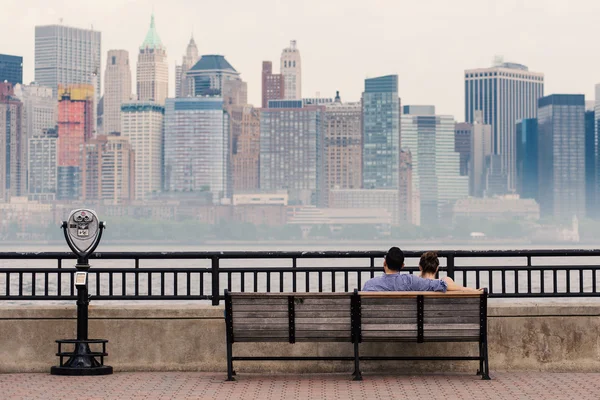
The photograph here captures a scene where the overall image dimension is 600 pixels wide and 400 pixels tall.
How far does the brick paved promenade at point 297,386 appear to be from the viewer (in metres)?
9.91

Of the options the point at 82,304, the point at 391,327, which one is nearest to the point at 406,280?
the point at 391,327

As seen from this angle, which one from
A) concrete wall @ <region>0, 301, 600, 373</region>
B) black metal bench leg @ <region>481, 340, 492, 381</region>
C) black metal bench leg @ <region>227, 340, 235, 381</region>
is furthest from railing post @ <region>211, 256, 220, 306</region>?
black metal bench leg @ <region>481, 340, 492, 381</region>

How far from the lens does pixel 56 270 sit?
1203 cm

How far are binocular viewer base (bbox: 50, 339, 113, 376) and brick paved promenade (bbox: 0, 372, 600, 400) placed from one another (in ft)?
0.43

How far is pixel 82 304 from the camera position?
11422 millimetres

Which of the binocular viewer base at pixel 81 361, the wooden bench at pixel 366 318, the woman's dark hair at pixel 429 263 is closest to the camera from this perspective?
the wooden bench at pixel 366 318

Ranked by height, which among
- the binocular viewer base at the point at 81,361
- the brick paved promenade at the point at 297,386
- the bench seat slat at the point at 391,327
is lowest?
the brick paved promenade at the point at 297,386

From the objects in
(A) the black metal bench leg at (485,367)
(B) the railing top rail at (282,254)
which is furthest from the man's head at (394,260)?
(A) the black metal bench leg at (485,367)

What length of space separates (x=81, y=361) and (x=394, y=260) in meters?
3.12

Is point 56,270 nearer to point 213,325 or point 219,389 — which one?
point 213,325

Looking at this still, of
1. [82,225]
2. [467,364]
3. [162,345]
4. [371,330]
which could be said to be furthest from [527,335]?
[82,225]

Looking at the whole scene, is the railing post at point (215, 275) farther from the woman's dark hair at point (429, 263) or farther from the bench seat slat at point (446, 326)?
the bench seat slat at point (446, 326)

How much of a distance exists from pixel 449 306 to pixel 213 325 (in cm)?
237

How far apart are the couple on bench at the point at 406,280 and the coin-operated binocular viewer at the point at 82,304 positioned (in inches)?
105
